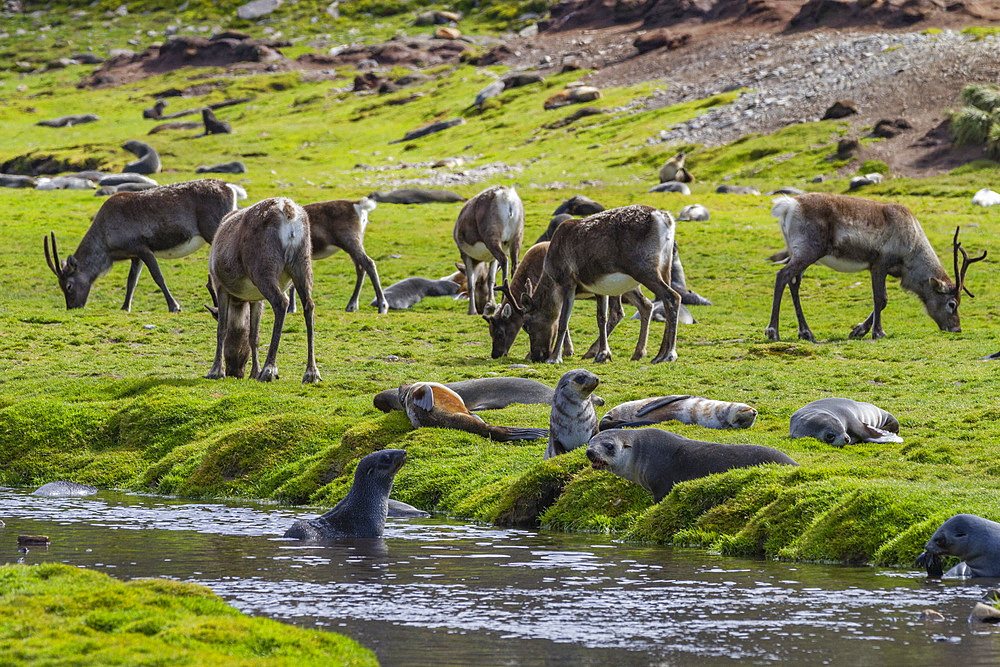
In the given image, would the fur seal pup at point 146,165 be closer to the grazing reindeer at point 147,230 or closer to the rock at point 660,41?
the grazing reindeer at point 147,230

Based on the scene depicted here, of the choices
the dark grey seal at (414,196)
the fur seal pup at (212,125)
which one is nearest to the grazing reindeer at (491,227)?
the dark grey seal at (414,196)

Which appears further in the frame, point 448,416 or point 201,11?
point 201,11

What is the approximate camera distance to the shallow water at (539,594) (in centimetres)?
718

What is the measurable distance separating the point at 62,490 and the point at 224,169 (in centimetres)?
4921

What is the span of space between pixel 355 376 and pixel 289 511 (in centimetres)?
715

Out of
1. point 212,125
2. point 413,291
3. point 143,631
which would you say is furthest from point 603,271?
point 212,125

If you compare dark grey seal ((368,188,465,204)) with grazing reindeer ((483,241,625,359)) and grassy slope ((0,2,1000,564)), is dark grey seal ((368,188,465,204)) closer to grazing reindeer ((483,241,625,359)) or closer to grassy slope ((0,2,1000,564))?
grassy slope ((0,2,1000,564))

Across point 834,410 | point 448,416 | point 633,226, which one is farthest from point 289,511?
point 633,226

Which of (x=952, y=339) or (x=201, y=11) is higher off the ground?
(x=201, y=11)

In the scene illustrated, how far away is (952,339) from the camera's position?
25.0 metres

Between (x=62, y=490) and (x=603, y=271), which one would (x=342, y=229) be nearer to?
(x=603, y=271)

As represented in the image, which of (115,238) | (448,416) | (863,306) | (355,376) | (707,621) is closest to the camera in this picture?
(707,621)

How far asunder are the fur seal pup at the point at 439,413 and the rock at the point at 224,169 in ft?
158

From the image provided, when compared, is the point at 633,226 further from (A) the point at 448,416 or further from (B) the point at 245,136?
(B) the point at 245,136
